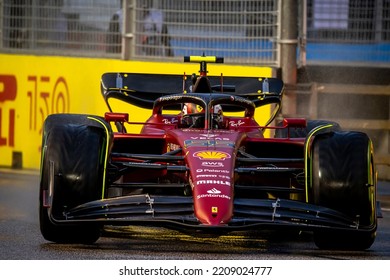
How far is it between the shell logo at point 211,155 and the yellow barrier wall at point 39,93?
736 centimetres

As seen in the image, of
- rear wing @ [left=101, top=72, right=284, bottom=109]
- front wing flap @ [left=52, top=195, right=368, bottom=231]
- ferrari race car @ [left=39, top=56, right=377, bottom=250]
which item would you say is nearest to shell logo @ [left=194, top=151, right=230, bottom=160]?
ferrari race car @ [left=39, top=56, right=377, bottom=250]

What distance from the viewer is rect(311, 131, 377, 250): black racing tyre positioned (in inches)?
374

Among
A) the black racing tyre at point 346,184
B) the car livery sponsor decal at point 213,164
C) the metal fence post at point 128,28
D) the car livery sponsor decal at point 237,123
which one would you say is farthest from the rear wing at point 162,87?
the metal fence post at point 128,28

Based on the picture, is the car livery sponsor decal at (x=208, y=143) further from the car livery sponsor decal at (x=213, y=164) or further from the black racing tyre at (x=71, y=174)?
the black racing tyre at (x=71, y=174)

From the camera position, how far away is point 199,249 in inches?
383

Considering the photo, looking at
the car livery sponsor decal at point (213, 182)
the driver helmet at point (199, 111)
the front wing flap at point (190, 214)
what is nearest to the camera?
the front wing flap at point (190, 214)

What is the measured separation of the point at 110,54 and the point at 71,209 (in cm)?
828

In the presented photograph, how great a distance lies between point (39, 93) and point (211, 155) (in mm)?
8036

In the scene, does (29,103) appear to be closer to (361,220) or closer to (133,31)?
(133,31)

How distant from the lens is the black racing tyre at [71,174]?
9492mm

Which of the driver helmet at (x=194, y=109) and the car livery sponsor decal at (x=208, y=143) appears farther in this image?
the driver helmet at (x=194, y=109)

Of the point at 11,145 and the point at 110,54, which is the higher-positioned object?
the point at 110,54

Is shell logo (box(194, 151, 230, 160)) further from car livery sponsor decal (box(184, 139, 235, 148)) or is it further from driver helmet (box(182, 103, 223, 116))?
driver helmet (box(182, 103, 223, 116))
